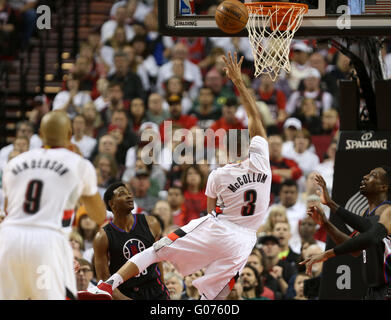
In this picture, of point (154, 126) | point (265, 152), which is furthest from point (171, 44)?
point (265, 152)

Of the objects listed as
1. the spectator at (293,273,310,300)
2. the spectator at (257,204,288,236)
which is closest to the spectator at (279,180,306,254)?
the spectator at (257,204,288,236)

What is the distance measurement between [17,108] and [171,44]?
9.28ft

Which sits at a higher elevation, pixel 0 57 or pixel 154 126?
pixel 0 57

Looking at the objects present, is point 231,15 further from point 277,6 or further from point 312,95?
point 312,95

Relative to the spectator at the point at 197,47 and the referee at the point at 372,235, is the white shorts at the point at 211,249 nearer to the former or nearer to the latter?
the referee at the point at 372,235

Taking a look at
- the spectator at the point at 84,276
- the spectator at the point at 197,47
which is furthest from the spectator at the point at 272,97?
the spectator at the point at 84,276

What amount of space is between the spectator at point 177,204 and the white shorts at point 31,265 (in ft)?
15.3

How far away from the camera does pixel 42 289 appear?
5945mm

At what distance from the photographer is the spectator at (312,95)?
41.3 ft

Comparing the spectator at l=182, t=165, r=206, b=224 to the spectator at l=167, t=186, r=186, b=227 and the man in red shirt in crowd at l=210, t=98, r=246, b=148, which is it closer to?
the spectator at l=167, t=186, r=186, b=227

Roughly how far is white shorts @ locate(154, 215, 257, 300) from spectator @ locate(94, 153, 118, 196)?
415 cm

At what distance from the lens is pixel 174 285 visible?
9164 mm

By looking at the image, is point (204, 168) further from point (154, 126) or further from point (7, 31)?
point (7, 31)

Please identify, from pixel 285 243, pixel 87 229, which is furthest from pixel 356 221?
pixel 87 229
